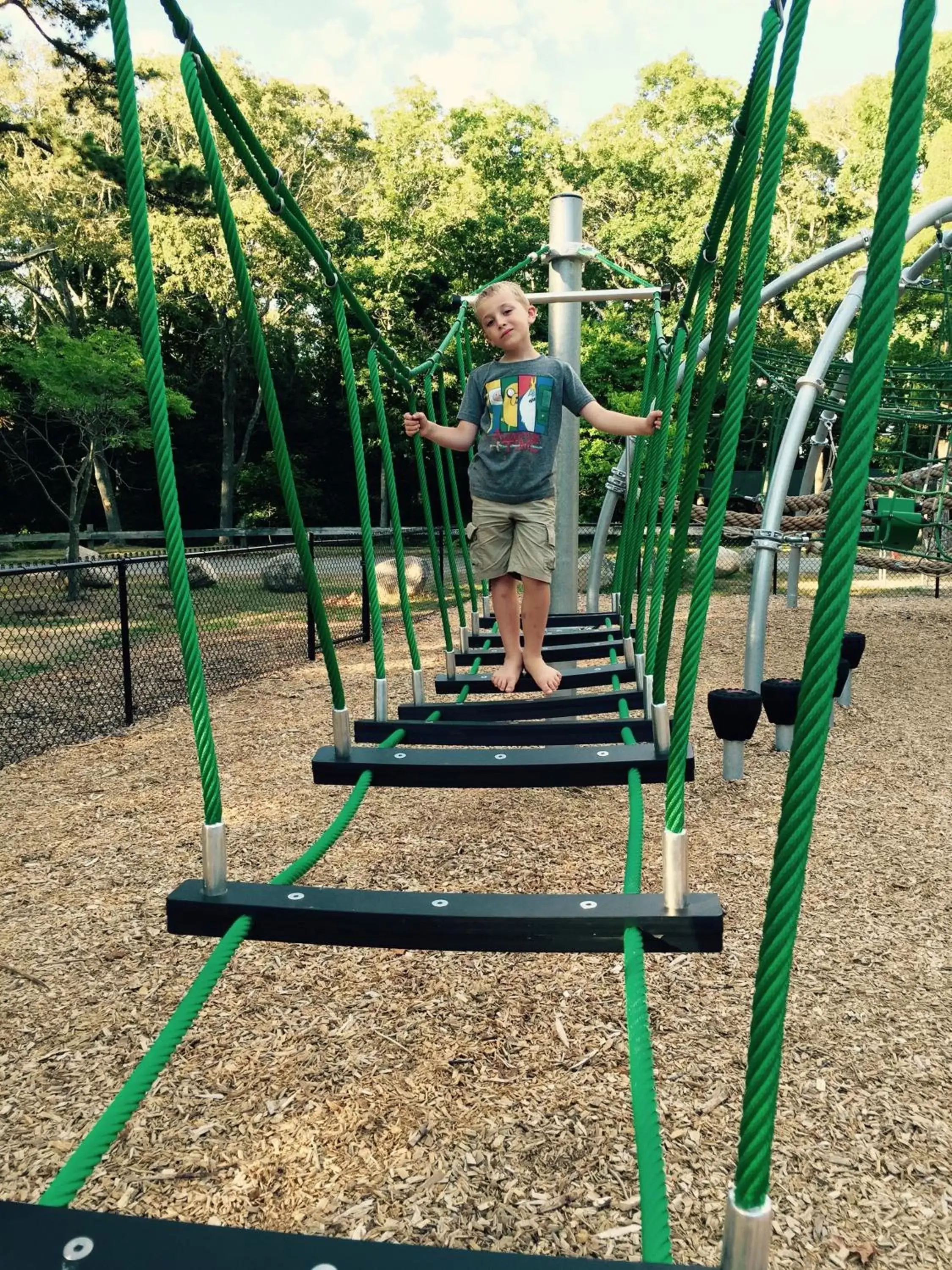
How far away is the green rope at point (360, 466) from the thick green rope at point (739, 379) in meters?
0.86

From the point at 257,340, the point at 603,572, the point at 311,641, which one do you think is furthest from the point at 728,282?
the point at 603,572

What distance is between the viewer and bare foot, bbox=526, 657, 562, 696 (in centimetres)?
264

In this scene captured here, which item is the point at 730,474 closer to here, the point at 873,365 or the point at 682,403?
the point at 873,365

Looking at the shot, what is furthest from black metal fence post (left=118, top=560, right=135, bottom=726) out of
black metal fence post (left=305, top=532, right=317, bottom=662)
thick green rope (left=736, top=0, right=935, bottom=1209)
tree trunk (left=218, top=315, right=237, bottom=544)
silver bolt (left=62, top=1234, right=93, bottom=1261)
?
tree trunk (left=218, top=315, right=237, bottom=544)

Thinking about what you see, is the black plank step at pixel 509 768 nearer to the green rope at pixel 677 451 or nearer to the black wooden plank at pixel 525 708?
the green rope at pixel 677 451

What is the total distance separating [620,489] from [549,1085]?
4891 millimetres

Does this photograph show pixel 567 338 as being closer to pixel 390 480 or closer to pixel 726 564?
pixel 390 480

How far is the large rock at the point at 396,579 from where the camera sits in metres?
9.55

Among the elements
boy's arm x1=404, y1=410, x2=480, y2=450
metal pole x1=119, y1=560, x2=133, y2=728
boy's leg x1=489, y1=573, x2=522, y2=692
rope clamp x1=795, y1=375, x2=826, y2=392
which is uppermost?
rope clamp x1=795, y1=375, x2=826, y2=392

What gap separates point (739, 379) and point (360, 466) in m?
1.09

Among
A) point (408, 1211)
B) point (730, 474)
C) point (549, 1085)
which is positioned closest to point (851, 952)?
point (549, 1085)

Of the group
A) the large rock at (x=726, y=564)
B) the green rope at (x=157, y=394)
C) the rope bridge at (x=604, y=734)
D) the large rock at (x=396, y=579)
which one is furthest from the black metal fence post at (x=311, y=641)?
the large rock at (x=726, y=564)

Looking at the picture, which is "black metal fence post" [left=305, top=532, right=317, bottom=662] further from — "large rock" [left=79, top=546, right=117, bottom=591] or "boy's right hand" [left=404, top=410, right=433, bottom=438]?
"boy's right hand" [left=404, top=410, right=433, bottom=438]

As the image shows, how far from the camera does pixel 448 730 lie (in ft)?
6.53
